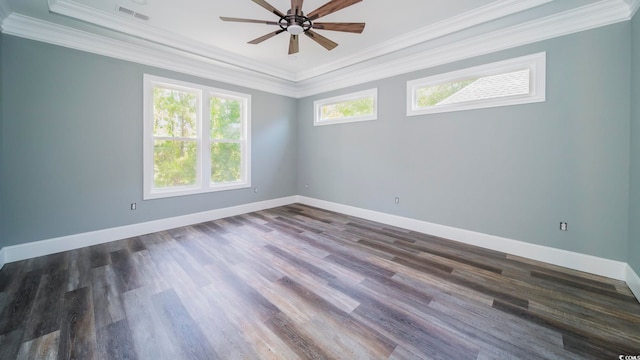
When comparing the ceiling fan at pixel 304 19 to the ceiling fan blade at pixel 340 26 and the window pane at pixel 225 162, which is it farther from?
the window pane at pixel 225 162

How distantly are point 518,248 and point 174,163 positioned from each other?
5.41 metres

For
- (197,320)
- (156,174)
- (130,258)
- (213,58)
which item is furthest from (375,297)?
(213,58)

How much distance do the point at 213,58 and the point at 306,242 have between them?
135 inches

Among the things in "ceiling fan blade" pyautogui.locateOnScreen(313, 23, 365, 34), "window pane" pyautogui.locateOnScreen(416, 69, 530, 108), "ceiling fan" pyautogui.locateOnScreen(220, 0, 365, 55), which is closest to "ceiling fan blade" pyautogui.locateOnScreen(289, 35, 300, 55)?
"ceiling fan" pyautogui.locateOnScreen(220, 0, 365, 55)

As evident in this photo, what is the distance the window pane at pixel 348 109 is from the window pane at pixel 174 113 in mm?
2709

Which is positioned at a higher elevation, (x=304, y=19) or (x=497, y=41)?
(x=497, y=41)

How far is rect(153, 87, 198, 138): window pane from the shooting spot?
3.91 meters

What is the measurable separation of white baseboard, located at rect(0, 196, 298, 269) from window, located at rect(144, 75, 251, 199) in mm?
461

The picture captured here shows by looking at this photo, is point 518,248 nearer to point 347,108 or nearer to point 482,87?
point 482,87

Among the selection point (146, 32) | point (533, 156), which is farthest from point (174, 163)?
point (533, 156)

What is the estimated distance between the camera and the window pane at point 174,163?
3943 millimetres

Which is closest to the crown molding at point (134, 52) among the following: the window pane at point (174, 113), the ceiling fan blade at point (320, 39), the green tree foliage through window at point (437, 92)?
the window pane at point (174, 113)

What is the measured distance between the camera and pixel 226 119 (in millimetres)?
4805

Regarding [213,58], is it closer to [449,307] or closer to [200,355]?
[200,355]
